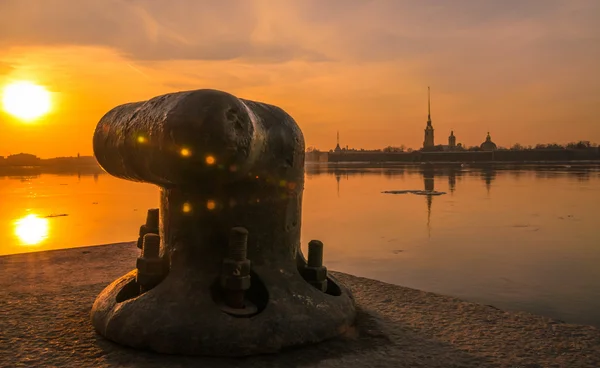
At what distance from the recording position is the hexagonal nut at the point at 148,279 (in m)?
3.61

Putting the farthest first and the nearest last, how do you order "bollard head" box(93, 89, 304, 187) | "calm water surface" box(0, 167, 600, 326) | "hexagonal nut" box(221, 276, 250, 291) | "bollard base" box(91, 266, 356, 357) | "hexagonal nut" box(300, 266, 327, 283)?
"calm water surface" box(0, 167, 600, 326)
"hexagonal nut" box(300, 266, 327, 283)
"hexagonal nut" box(221, 276, 250, 291)
"bollard base" box(91, 266, 356, 357)
"bollard head" box(93, 89, 304, 187)

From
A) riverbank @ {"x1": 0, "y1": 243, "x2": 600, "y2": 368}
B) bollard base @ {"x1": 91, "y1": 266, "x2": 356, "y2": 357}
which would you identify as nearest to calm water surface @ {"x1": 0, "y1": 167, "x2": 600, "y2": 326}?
riverbank @ {"x1": 0, "y1": 243, "x2": 600, "y2": 368}

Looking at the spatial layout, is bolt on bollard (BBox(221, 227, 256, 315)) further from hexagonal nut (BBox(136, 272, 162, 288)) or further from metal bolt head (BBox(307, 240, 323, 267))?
metal bolt head (BBox(307, 240, 323, 267))

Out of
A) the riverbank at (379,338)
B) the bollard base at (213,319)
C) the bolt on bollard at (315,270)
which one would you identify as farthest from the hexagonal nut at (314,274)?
the riverbank at (379,338)

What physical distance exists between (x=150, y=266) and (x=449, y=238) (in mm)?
6960

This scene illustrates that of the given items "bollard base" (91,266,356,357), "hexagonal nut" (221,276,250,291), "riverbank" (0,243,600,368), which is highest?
"hexagonal nut" (221,276,250,291)

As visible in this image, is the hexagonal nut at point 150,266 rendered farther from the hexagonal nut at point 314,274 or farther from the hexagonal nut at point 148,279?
the hexagonal nut at point 314,274

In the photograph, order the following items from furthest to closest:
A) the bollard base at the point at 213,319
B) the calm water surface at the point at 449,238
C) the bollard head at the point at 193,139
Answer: the calm water surface at the point at 449,238 → the bollard base at the point at 213,319 → the bollard head at the point at 193,139

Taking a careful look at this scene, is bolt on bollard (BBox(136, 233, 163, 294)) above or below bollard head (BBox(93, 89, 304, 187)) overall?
below

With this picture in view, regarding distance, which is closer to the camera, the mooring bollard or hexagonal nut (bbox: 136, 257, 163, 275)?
the mooring bollard

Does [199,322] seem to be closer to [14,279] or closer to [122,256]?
[14,279]

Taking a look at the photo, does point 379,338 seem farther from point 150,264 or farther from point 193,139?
point 193,139

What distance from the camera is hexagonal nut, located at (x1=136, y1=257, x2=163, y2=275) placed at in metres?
3.59

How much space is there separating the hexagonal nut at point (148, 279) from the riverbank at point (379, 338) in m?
0.44
